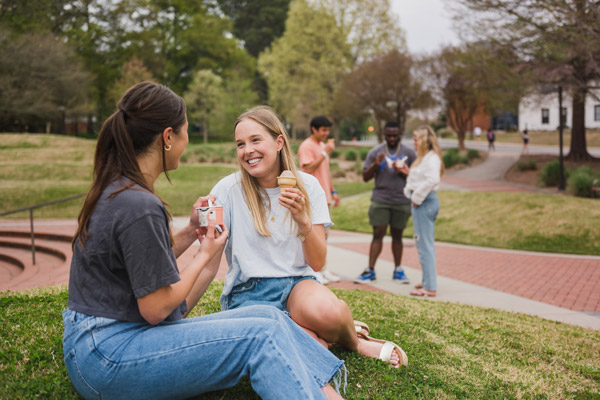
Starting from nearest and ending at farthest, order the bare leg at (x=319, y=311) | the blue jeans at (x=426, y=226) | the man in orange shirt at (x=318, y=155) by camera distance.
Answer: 1. the bare leg at (x=319, y=311)
2. the blue jeans at (x=426, y=226)
3. the man in orange shirt at (x=318, y=155)

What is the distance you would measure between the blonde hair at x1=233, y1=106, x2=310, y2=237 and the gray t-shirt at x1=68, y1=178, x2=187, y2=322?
3.03 ft

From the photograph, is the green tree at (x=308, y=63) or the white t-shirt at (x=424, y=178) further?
the green tree at (x=308, y=63)

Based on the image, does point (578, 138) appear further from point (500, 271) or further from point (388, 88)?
point (500, 271)

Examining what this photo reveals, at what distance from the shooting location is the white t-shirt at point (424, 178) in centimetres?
620

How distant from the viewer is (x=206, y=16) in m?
49.2

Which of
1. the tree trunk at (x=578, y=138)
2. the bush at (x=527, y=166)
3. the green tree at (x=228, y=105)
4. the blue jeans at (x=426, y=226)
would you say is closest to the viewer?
the blue jeans at (x=426, y=226)

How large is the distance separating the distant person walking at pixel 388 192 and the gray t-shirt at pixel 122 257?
515 centimetres

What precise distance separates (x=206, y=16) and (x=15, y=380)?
5076 cm

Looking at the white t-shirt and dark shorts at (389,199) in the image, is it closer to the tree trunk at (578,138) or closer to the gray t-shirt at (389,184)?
the gray t-shirt at (389,184)

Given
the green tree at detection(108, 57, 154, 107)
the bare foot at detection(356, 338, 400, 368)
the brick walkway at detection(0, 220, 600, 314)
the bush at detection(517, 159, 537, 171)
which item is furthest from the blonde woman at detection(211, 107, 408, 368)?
the green tree at detection(108, 57, 154, 107)

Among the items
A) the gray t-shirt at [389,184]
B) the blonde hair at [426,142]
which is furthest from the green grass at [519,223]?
the blonde hair at [426,142]

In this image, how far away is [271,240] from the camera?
10.1 ft

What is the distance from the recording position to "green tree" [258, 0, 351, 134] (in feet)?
129

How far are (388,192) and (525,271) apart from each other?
10.1ft
